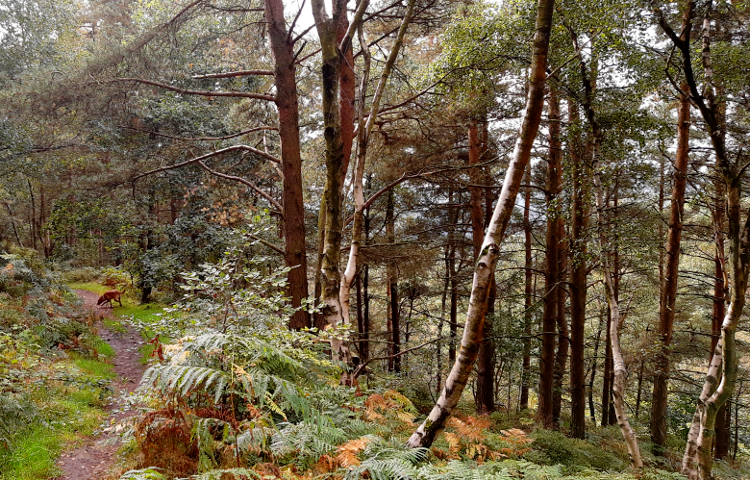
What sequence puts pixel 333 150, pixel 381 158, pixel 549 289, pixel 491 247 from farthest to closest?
pixel 381 158, pixel 549 289, pixel 333 150, pixel 491 247

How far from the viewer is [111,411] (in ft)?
20.2

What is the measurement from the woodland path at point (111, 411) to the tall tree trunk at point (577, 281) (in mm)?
6916

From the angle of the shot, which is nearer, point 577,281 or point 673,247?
point 577,281

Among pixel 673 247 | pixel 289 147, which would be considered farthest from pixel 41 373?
pixel 673 247

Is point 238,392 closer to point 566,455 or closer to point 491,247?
point 491,247

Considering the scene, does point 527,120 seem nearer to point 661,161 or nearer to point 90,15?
point 661,161

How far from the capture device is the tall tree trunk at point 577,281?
6836 mm

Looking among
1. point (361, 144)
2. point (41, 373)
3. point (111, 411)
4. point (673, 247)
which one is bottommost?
point (111, 411)

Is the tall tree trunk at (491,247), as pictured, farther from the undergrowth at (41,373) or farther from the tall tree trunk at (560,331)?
the tall tree trunk at (560,331)

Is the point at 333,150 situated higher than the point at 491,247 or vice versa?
the point at 333,150

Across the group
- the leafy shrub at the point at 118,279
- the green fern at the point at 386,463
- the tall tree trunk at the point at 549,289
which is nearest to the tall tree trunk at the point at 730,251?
the green fern at the point at 386,463

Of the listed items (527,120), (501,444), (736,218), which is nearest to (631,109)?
(736,218)

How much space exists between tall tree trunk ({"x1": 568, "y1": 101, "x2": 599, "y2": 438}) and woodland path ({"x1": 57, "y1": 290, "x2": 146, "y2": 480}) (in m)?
6.92

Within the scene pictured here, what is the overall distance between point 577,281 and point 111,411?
8.86m
